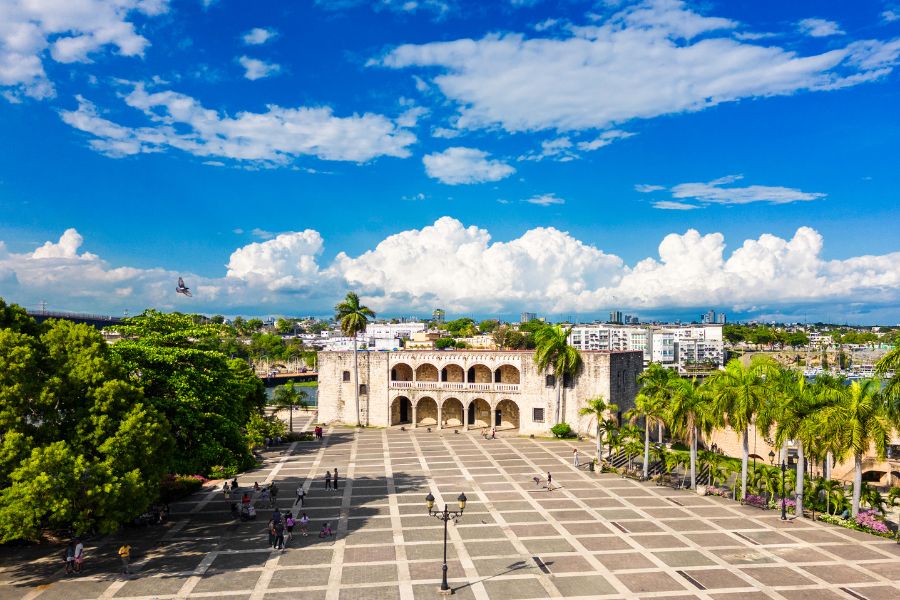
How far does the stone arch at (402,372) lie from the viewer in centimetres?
6481

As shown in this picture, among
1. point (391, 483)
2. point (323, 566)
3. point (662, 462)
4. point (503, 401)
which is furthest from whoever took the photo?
point (503, 401)

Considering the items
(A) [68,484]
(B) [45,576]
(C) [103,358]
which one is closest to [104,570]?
(B) [45,576]

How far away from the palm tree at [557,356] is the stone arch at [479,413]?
9246 mm

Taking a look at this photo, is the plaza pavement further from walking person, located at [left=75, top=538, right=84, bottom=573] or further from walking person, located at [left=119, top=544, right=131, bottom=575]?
walking person, located at [left=75, top=538, right=84, bottom=573]

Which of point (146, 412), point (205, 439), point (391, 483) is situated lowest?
point (391, 483)

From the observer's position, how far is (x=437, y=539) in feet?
93.1

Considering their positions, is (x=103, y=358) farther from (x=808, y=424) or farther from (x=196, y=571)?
(x=808, y=424)

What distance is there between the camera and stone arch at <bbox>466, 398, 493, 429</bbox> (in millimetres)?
62528

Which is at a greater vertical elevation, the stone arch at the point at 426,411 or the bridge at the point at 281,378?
the stone arch at the point at 426,411

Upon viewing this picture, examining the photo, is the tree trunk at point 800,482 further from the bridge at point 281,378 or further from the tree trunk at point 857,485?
the bridge at point 281,378

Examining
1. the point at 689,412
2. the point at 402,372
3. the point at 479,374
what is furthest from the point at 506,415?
the point at 689,412

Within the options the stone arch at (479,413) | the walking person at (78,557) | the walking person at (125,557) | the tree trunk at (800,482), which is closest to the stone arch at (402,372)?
the stone arch at (479,413)

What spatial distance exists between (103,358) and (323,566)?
519 inches

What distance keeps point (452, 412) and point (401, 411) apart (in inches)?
235
